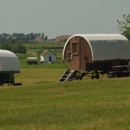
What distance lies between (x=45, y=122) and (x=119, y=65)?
28.8m

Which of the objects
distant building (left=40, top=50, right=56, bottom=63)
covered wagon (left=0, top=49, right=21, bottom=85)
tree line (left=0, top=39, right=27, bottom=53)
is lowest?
distant building (left=40, top=50, right=56, bottom=63)

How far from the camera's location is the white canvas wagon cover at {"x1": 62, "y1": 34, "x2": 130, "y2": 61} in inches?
1517

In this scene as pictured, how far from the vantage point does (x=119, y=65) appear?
134ft

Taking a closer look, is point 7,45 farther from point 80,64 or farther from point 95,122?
point 95,122

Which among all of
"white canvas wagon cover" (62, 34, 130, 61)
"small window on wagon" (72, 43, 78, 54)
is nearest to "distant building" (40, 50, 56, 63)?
Answer: "small window on wagon" (72, 43, 78, 54)

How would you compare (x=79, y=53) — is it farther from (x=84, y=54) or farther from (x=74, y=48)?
(x=74, y=48)

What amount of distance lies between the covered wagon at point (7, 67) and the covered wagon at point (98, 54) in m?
4.26

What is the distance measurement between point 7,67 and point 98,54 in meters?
7.68

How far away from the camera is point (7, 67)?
132 feet

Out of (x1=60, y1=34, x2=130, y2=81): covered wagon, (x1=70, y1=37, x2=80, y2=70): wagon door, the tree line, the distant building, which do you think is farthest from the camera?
the tree line

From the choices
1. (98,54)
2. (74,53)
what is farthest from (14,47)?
(98,54)

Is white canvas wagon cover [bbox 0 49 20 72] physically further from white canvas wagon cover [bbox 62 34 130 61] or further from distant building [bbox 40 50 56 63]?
distant building [bbox 40 50 56 63]

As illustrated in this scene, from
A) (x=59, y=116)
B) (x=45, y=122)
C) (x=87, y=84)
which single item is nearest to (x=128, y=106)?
(x=59, y=116)

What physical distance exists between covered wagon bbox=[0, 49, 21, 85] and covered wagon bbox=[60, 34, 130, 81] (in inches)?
168
